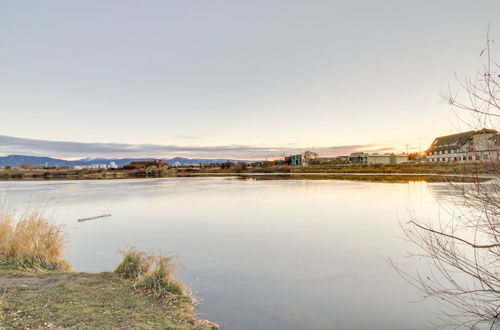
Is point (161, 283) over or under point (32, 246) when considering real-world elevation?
under

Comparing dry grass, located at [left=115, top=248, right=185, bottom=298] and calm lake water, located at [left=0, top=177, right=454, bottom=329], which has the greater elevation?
dry grass, located at [left=115, top=248, right=185, bottom=298]

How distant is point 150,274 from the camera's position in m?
5.18

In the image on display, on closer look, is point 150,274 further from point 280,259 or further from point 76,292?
point 280,259

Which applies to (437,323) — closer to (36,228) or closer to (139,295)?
(139,295)

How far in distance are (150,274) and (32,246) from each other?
120 inches

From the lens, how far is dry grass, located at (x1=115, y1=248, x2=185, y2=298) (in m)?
4.85

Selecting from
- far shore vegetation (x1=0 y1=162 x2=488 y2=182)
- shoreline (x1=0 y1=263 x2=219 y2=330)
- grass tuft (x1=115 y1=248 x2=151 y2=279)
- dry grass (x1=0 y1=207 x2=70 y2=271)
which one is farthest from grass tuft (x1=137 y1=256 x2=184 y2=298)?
far shore vegetation (x1=0 y1=162 x2=488 y2=182)

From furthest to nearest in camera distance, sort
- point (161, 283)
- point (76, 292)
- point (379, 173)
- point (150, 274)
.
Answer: point (379, 173)
point (150, 274)
point (161, 283)
point (76, 292)

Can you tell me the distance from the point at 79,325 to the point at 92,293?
109 cm

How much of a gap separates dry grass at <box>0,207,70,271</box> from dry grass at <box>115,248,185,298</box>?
60.7 inches

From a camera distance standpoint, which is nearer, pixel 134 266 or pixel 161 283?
pixel 161 283

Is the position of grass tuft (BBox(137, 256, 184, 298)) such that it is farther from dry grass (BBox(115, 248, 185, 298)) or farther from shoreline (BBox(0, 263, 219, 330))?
shoreline (BBox(0, 263, 219, 330))

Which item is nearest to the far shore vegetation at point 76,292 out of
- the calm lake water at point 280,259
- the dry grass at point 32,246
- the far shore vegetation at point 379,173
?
the dry grass at point 32,246

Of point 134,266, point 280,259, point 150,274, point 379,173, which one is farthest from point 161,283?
point 379,173
